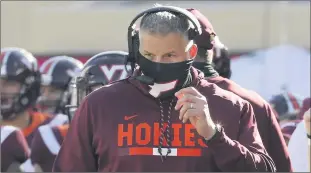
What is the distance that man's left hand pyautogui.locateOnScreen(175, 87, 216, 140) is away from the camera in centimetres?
274

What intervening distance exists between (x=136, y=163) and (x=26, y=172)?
2.43 metres

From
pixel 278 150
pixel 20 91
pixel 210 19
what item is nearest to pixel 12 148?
pixel 20 91

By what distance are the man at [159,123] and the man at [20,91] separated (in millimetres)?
3178

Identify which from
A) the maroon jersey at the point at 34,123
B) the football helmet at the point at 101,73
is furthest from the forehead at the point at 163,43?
the maroon jersey at the point at 34,123

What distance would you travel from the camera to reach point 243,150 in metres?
2.91

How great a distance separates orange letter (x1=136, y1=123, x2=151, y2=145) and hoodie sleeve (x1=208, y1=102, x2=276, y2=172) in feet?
0.75

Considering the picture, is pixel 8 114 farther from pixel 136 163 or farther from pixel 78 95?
pixel 136 163

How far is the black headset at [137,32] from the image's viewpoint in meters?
2.98

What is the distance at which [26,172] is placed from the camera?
206 inches

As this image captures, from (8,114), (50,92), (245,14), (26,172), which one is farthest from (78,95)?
(245,14)

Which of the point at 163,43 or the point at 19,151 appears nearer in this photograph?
the point at 163,43

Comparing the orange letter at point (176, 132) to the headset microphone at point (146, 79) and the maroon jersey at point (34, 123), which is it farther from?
the maroon jersey at point (34, 123)

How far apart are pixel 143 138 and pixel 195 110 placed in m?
0.29

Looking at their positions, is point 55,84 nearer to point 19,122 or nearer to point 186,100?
point 19,122
